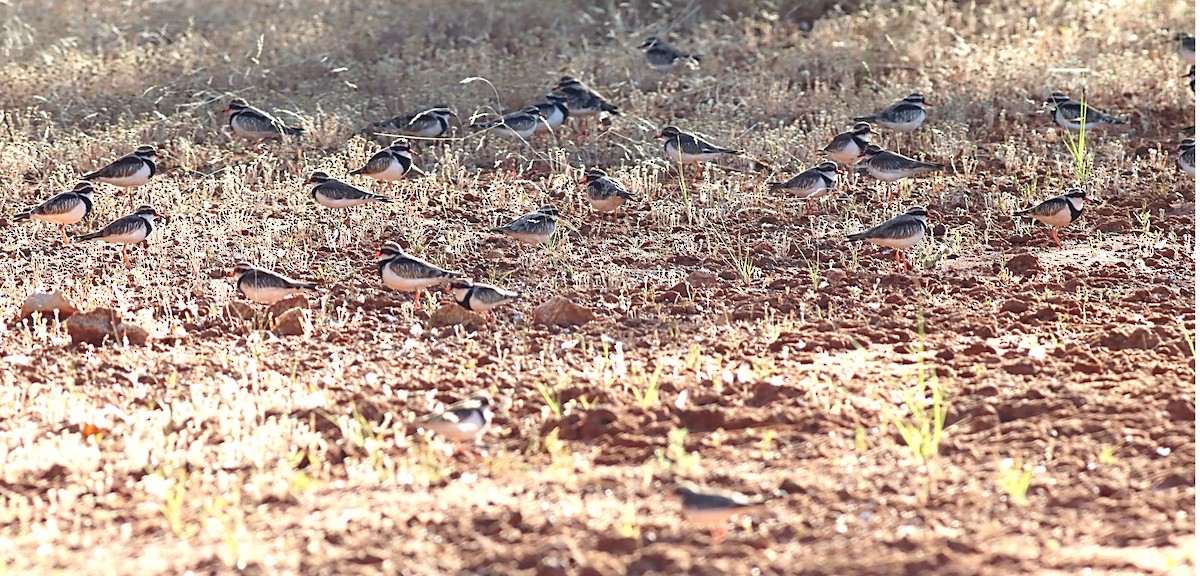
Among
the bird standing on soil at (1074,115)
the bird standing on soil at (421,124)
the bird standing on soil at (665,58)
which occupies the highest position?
the bird standing on soil at (1074,115)

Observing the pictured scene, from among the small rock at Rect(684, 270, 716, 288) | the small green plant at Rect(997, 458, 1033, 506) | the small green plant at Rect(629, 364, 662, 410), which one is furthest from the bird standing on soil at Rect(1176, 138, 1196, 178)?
the small green plant at Rect(997, 458, 1033, 506)

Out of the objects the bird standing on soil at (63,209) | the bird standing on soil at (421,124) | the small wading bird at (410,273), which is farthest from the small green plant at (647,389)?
the bird standing on soil at (421,124)

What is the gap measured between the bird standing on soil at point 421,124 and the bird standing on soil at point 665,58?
284 centimetres

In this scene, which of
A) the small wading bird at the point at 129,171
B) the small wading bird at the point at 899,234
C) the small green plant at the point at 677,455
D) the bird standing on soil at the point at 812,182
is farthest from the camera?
the small wading bird at the point at 129,171

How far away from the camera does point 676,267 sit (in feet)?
30.9

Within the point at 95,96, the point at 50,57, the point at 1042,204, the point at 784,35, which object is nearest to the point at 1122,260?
the point at 1042,204

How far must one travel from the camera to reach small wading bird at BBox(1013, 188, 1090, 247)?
9.65 m

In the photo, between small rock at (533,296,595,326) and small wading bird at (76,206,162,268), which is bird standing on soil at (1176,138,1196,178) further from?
small wading bird at (76,206,162,268)

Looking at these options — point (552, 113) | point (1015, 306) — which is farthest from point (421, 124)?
point (1015, 306)

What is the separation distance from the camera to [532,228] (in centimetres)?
969

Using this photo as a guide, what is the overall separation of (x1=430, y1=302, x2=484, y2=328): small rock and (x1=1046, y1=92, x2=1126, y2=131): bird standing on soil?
21.8ft

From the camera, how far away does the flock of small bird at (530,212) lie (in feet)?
27.1

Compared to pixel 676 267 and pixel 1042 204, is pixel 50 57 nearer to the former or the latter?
pixel 676 267

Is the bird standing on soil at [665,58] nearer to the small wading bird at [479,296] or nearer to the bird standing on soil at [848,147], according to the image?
the bird standing on soil at [848,147]
